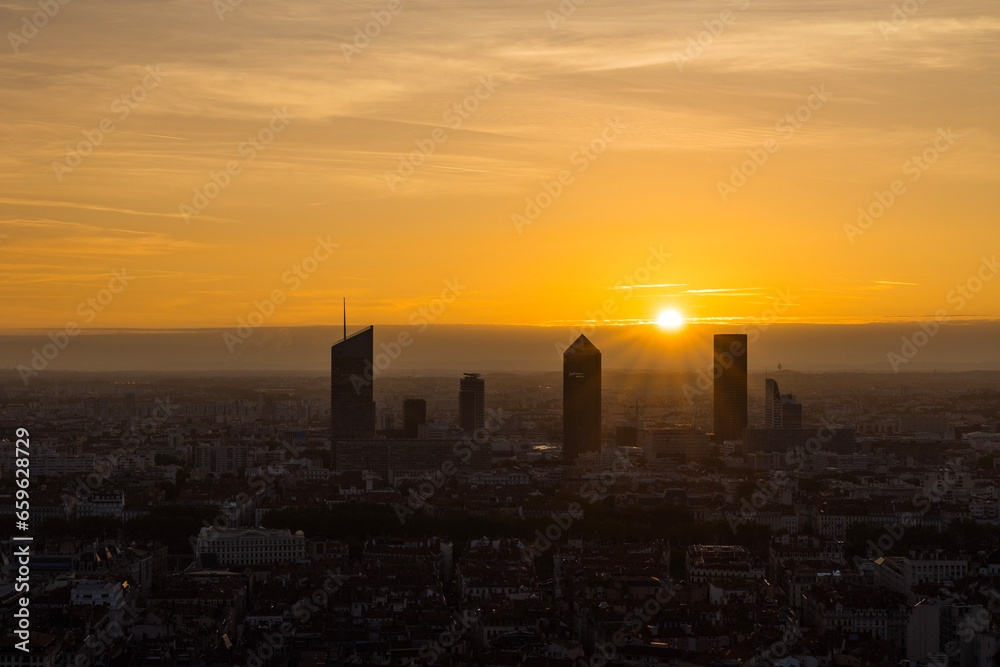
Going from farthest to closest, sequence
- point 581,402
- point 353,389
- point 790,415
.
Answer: point 790,415, point 353,389, point 581,402

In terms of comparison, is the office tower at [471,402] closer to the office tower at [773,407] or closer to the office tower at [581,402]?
the office tower at [581,402]

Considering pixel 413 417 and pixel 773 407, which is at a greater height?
pixel 773 407

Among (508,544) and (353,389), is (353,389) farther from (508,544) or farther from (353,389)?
(508,544)

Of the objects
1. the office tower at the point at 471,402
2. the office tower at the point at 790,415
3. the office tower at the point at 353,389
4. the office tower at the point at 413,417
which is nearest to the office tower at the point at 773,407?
the office tower at the point at 790,415

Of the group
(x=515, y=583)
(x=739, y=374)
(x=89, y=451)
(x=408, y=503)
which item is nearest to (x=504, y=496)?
(x=408, y=503)

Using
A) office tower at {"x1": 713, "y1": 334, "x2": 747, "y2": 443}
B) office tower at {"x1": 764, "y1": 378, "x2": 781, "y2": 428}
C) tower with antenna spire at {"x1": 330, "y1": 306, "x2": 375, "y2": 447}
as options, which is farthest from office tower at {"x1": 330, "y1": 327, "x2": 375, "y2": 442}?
office tower at {"x1": 764, "y1": 378, "x2": 781, "y2": 428}

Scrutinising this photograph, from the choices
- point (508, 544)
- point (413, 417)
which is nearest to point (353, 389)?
point (413, 417)

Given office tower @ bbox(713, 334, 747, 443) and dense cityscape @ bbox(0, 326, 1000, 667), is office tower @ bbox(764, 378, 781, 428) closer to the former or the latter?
dense cityscape @ bbox(0, 326, 1000, 667)
